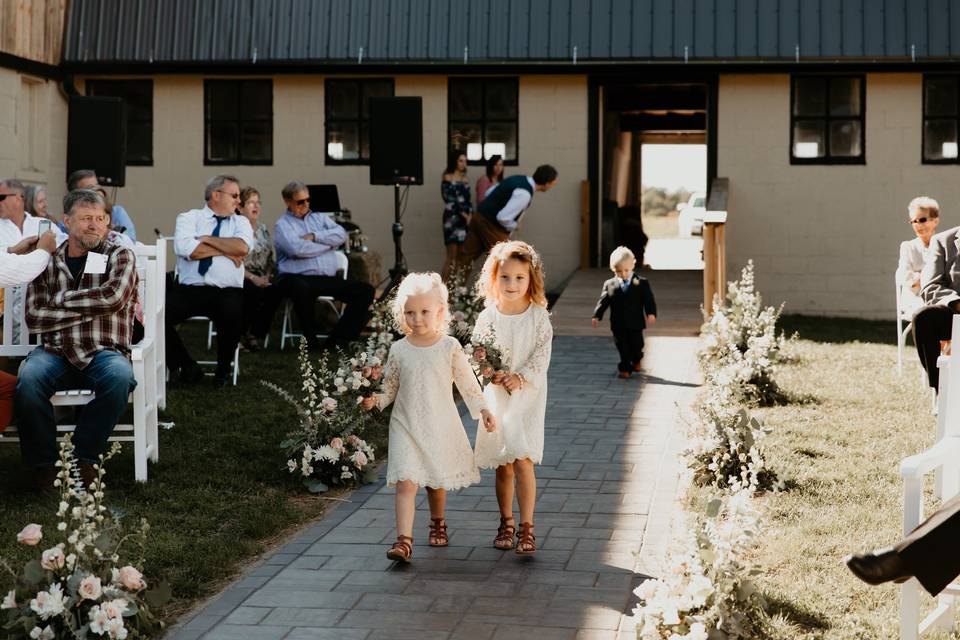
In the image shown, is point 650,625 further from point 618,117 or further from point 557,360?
point 618,117

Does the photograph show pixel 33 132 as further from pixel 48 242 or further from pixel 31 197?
pixel 48 242

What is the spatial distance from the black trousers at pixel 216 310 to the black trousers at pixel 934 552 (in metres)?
6.57

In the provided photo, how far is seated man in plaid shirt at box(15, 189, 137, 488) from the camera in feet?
21.0

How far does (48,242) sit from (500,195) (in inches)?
316

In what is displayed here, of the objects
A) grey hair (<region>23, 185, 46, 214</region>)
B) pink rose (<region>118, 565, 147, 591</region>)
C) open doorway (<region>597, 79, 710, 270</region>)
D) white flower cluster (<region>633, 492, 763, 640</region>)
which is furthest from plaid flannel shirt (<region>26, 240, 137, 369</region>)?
open doorway (<region>597, 79, 710, 270</region>)

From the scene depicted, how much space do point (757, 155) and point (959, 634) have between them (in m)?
12.5

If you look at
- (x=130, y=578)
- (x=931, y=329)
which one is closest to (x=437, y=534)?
(x=130, y=578)

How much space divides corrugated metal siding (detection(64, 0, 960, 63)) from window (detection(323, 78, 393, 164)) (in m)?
0.72

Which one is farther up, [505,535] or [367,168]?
[367,168]

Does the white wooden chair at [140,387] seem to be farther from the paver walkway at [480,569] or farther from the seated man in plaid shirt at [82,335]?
the paver walkway at [480,569]

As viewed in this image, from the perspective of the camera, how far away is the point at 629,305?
1048 cm

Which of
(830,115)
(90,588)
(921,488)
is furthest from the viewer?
(830,115)

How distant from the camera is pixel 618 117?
22.1 meters

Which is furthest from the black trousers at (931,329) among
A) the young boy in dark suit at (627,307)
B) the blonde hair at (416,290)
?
the blonde hair at (416,290)
